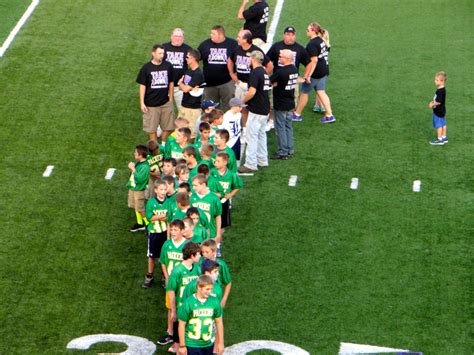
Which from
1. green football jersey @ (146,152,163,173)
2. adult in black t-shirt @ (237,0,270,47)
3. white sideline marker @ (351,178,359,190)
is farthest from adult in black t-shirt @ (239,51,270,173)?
adult in black t-shirt @ (237,0,270,47)

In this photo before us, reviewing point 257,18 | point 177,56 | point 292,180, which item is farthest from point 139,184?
point 257,18

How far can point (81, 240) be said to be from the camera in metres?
16.1

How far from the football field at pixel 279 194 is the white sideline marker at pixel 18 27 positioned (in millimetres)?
140

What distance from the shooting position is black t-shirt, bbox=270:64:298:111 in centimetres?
1817

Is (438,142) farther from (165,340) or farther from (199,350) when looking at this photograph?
(199,350)

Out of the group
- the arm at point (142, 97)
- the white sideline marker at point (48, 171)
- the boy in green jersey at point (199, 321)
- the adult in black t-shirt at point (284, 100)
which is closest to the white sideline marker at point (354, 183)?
the adult in black t-shirt at point (284, 100)

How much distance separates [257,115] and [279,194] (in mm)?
1527

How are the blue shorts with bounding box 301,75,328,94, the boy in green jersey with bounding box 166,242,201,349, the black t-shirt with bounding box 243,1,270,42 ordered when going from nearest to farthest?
the boy in green jersey with bounding box 166,242,201,349
the blue shorts with bounding box 301,75,328,94
the black t-shirt with bounding box 243,1,270,42

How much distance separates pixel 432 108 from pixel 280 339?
723 cm

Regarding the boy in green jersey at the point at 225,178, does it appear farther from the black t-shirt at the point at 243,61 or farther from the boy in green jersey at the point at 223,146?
the black t-shirt at the point at 243,61

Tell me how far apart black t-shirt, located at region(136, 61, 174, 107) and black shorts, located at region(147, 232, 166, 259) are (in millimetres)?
4154

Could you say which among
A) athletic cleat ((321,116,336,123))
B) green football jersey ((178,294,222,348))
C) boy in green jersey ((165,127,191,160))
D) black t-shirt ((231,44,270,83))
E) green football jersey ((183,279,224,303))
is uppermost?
black t-shirt ((231,44,270,83))

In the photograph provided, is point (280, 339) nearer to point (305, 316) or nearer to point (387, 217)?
point (305, 316)

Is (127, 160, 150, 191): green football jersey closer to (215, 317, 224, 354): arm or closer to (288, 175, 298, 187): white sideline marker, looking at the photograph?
(288, 175, 298, 187): white sideline marker
